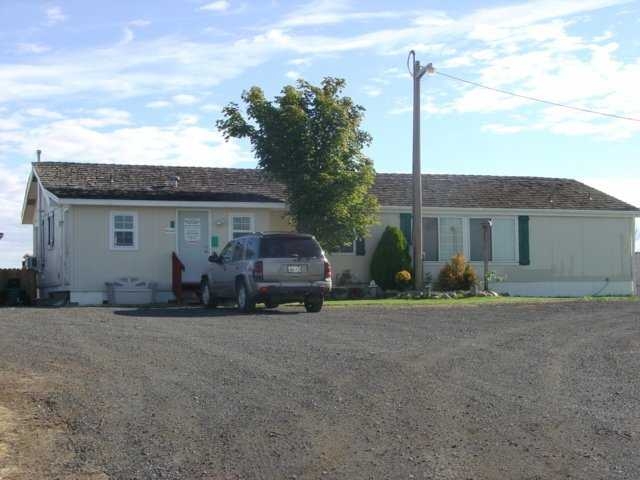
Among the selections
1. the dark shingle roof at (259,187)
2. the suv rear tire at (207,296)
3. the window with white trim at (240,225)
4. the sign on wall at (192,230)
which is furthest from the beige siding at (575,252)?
the suv rear tire at (207,296)

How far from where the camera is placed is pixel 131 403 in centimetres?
842

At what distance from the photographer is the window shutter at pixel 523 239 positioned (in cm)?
2828

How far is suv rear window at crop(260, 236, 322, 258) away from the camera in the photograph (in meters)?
18.8

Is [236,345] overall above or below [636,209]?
below

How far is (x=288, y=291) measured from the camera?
18.6 meters

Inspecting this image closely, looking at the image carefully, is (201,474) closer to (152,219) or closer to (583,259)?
(152,219)

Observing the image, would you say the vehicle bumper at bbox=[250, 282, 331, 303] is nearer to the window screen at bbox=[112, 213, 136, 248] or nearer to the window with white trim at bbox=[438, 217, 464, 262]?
the window screen at bbox=[112, 213, 136, 248]

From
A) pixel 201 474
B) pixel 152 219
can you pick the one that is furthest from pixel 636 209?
pixel 201 474

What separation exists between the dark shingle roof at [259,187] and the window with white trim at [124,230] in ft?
2.18

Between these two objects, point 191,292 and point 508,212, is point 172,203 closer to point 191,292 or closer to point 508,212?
point 191,292

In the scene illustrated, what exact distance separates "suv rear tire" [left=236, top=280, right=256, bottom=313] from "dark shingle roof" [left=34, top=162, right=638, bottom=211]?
5918mm

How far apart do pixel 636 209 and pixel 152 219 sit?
16260 millimetres

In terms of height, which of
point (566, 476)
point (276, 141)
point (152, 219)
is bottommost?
point (566, 476)

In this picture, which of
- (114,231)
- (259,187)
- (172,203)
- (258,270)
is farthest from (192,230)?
(258,270)
